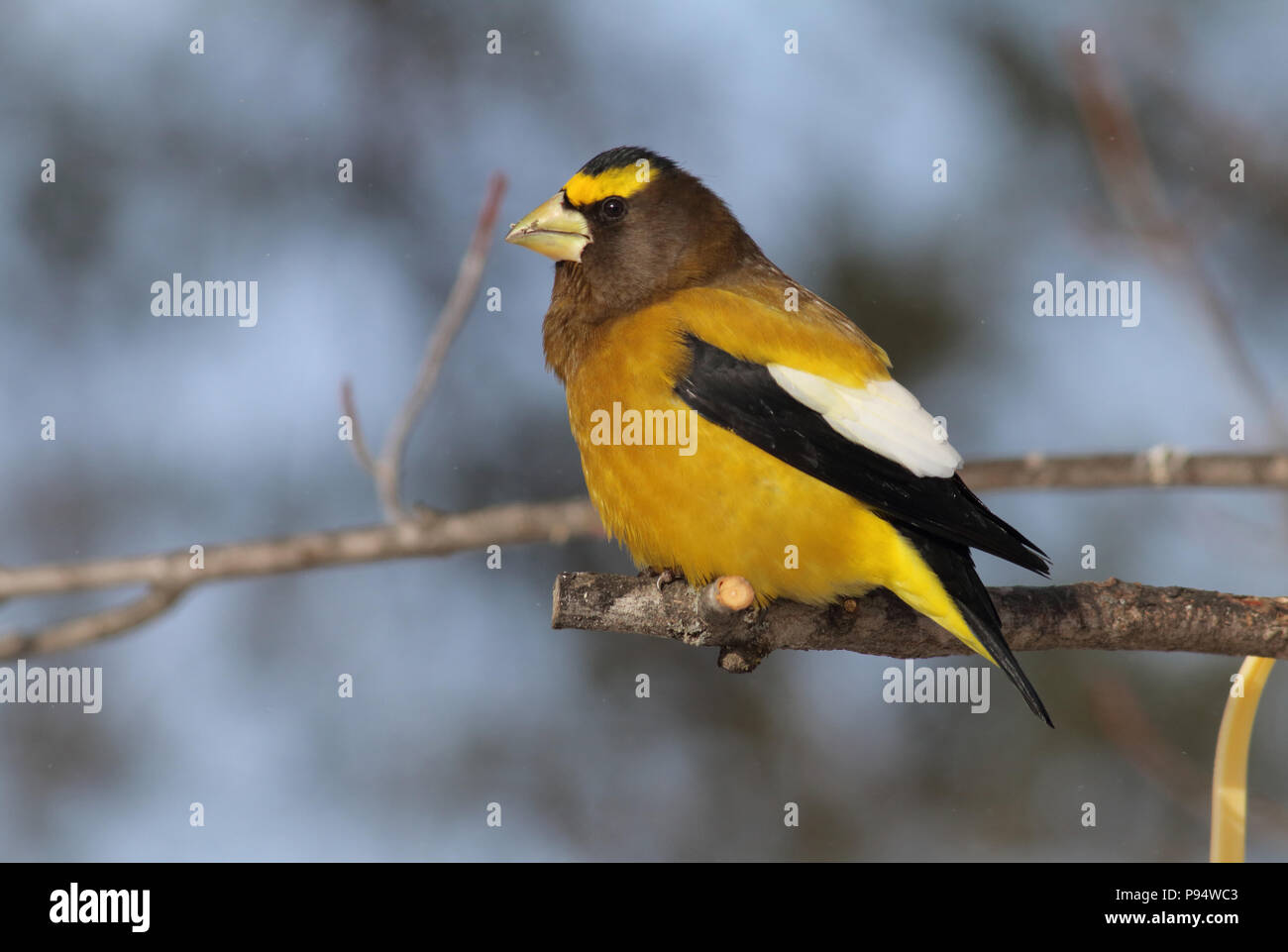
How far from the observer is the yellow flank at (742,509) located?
270 cm

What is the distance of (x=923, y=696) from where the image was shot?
5.45 meters

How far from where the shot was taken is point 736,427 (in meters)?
2.80

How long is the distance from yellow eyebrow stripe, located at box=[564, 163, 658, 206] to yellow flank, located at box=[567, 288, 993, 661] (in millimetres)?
446

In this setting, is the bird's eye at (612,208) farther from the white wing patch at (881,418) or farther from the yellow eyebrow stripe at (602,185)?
the white wing patch at (881,418)

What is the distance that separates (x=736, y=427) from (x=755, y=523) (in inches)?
9.0

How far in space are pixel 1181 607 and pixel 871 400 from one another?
2.64ft

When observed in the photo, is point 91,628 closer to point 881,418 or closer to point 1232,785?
point 881,418

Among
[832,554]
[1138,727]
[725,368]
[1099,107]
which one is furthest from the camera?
[1138,727]

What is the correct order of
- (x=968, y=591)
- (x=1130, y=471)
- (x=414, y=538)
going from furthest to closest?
(x=1130, y=471) < (x=414, y=538) < (x=968, y=591)

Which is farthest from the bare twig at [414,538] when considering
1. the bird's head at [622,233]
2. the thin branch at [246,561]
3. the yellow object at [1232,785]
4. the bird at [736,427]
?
the yellow object at [1232,785]

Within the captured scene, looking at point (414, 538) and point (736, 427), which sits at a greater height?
point (736, 427)

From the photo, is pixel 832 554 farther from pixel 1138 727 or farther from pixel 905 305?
pixel 905 305

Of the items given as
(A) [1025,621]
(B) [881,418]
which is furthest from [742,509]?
(A) [1025,621]

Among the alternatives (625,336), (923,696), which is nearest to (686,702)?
(923,696)
